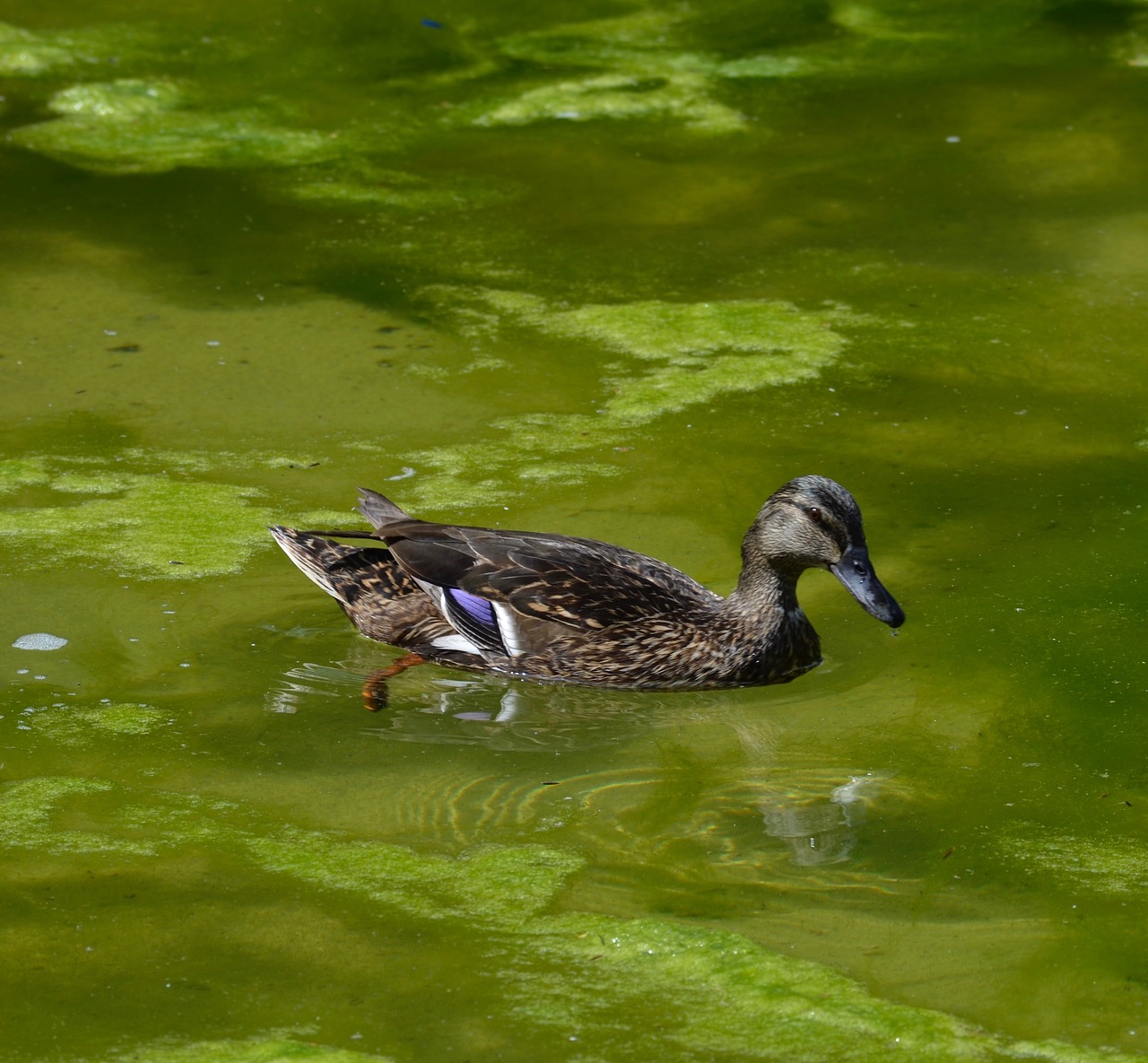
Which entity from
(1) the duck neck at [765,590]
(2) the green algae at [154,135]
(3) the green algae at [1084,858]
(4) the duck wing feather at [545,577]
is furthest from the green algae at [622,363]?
(3) the green algae at [1084,858]

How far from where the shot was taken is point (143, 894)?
3.99m

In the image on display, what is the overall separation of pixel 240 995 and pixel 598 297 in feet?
14.6

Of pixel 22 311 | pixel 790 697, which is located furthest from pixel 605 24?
pixel 790 697

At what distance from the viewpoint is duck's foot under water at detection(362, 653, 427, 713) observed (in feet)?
16.0

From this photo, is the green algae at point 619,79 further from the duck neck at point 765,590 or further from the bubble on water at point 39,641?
the bubble on water at point 39,641

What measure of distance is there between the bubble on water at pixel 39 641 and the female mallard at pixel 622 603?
2.70 feet

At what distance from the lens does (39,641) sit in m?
5.07

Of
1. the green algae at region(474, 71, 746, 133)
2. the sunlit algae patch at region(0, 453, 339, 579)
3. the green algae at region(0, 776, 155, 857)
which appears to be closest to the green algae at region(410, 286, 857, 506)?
the sunlit algae patch at region(0, 453, 339, 579)

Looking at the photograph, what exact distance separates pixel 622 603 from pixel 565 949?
1.41 metres

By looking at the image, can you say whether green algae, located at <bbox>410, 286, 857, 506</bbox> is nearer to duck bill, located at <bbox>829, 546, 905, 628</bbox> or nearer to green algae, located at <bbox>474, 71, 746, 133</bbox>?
duck bill, located at <bbox>829, 546, 905, 628</bbox>

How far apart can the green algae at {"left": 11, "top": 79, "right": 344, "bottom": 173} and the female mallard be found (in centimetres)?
453

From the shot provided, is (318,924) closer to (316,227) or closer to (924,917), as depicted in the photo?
(924,917)

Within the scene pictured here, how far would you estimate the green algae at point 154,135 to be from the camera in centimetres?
905

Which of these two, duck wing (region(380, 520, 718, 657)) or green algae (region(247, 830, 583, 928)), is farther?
duck wing (region(380, 520, 718, 657))
